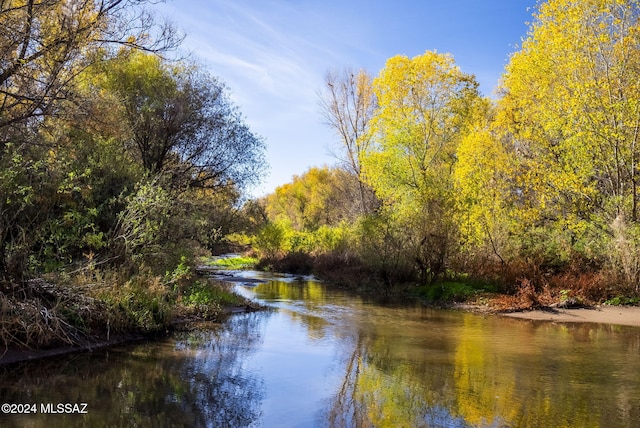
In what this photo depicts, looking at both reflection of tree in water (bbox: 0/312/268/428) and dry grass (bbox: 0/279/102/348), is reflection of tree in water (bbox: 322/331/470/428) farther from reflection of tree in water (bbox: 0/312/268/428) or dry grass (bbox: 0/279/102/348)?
dry grass (bbox: 0/279/102/348)

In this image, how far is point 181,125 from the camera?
75.2ft

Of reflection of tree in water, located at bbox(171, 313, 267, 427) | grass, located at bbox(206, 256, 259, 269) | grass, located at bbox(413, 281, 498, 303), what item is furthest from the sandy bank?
grass, located at bbox(206, 256, 259, 269)

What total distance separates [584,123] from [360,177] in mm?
15205

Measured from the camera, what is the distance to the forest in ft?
35.3

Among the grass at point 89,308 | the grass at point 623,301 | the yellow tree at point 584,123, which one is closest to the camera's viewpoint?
the grass at point 89,308

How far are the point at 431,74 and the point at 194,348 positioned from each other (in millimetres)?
22165

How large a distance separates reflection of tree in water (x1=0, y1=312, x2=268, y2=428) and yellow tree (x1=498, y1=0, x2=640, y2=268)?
14377mm

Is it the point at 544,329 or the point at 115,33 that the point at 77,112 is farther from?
the point at 544,329

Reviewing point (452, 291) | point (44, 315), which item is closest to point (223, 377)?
point (44, 315)

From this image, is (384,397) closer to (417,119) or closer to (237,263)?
(417,119)

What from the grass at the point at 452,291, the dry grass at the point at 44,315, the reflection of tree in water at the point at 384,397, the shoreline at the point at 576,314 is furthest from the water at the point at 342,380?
the grass at the point at 452,291

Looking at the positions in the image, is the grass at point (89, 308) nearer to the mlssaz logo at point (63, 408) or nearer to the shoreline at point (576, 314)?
the mlssaz logo at point (63, 408)

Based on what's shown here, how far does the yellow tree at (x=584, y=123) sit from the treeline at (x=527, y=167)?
0.05 metres

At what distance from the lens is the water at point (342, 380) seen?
696cm
